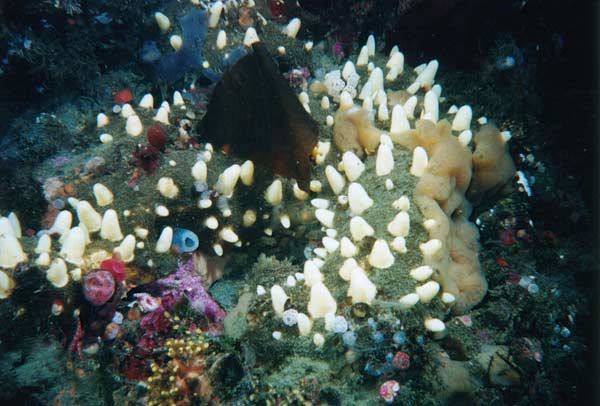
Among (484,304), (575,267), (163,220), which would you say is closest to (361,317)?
(484,304)

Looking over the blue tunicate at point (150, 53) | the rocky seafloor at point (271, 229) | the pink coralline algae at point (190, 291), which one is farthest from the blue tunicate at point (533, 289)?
the blue tunicate at point (150, 53)

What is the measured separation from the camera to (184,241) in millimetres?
3605

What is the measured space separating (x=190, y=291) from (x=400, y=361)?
2.11 meters

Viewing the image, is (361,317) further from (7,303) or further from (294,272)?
(7,303)

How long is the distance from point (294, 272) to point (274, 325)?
0.62 m

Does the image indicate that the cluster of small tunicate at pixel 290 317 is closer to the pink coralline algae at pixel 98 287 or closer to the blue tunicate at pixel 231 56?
the pink coralline algae at pixel 98 287

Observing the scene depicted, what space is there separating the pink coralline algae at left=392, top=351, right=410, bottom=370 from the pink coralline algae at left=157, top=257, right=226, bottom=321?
1787 millimetres

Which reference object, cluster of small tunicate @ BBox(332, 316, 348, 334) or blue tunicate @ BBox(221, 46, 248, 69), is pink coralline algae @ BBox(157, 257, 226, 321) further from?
blue tunicate @ BBox(221, 46, 248, 69)

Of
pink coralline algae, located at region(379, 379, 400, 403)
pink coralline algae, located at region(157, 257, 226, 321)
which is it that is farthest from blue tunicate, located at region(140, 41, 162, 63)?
pink coralline algae, located at region(379, 379, 400, 403)

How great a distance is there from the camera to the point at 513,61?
486 cm

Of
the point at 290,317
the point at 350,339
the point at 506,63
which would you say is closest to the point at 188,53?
the point at 290,317

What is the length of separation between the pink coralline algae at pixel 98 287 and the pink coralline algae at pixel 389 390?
242 centimetres

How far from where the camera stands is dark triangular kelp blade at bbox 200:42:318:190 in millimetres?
3588

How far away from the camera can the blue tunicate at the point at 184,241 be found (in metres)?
3.59
